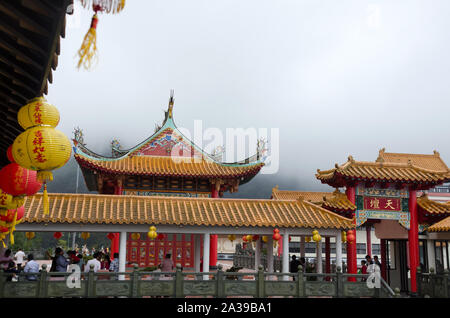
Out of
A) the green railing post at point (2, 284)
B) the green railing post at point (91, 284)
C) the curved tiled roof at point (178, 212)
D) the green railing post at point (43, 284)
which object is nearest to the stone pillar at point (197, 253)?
the curved tiled roof at point (178, 212)

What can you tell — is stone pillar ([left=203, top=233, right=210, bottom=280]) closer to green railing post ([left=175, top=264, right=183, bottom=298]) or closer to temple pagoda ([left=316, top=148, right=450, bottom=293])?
green railing post ([left=175, top=264, right=183, bottom=298])

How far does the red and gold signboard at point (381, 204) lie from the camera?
16.3m

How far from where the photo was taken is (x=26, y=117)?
17.4ft

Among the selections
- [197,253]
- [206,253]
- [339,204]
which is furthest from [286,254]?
[197,253]

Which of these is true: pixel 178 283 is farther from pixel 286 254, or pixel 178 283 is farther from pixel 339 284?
pixel 339 284

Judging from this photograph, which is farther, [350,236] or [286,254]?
[350,236]

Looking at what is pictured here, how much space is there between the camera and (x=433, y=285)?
43.5 ft

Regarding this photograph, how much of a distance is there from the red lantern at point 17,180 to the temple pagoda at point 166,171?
10986 millimetres

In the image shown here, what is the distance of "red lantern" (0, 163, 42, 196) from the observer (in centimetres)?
637

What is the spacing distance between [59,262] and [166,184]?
24.2 feet

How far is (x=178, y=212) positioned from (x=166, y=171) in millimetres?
4246
